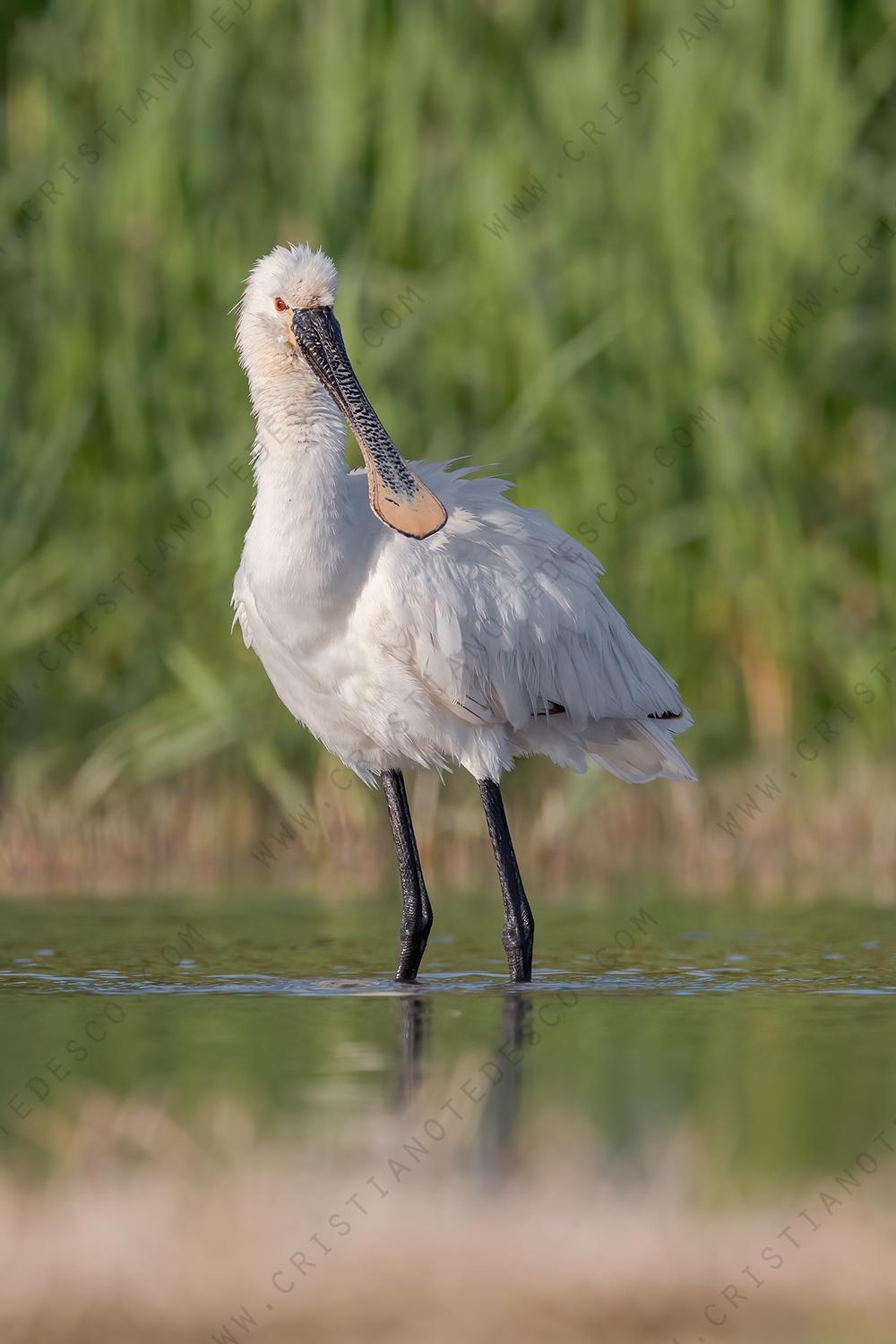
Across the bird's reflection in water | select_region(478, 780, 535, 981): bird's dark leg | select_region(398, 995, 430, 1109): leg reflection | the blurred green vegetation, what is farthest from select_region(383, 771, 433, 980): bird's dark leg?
the blurred green vegetation

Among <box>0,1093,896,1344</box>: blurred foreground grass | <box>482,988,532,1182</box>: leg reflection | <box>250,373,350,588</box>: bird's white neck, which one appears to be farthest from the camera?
<box>250,373,350,588</box>: bird's white neck

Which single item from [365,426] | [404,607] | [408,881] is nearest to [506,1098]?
[404,607]

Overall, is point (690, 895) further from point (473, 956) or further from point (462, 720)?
point (462, 720)

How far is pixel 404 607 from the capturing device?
7.00m

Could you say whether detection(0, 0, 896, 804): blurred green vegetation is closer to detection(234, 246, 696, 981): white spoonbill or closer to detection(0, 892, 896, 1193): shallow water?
detection(0, 892, 896, 1193): shallow water

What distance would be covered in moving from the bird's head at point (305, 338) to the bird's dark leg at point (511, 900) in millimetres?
978

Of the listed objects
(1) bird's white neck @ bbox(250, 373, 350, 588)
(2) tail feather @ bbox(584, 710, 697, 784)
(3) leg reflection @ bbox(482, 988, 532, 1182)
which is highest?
(1) bird's white neck @ bbox(250, 373, 350, 588)

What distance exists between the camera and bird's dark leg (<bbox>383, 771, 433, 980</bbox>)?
293 inches

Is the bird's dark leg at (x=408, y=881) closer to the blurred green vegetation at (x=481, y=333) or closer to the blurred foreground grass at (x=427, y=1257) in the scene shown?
the blurred green vegetation at (x=481, y=333)

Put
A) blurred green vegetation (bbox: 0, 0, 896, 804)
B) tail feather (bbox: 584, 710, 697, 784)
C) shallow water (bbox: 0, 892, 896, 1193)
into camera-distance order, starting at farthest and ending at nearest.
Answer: blurred green vegetation (bbox: 0, 0, 896, 804)
tail feather (bbox: 584, 710, 697, 784)
shallow water (bbox: 0, 892, 896, 1193)

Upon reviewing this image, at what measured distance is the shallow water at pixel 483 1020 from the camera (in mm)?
4855

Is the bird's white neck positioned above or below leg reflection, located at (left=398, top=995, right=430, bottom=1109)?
above

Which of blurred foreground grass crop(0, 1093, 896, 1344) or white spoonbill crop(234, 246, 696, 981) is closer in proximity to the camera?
blurred foreground grass crop(0, 1093, 896, 1344)

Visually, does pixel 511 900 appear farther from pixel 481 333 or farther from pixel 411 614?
pixel 481 333
